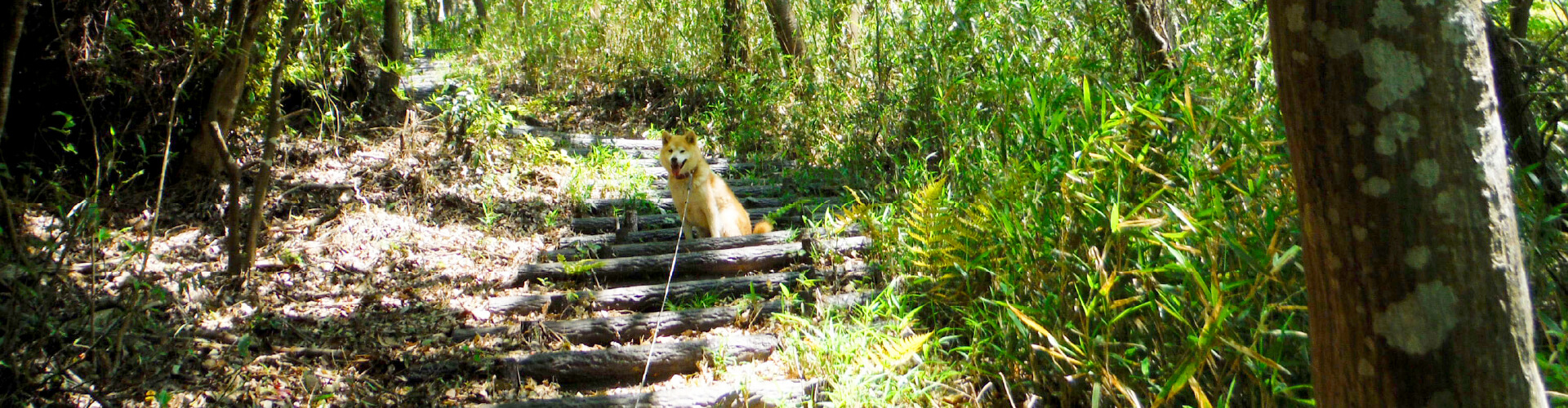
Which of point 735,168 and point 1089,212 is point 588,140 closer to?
point 735,168

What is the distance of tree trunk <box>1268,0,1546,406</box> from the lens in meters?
1.27

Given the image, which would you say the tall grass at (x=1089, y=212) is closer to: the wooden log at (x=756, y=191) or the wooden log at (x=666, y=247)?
the wooden log at (x=666, y=247)

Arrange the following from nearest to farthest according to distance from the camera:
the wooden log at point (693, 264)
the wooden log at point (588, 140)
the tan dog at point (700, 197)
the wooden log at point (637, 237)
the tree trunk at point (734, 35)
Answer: the wooden log at point (693, 264) < the wooden log at point (637, 237) < the tan dog at point (700, 197) < the wooden log at point (588, 140) < the tree trunk at point (734, 35)

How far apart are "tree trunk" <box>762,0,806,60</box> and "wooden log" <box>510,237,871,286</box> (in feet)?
11.3

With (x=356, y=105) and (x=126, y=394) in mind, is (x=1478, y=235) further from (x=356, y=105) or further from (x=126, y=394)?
(x=356, y=105)

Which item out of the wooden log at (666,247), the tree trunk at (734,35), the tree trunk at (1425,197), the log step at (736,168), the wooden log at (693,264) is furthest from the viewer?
the tree trunk at (734,35)

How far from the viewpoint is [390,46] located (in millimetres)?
6797

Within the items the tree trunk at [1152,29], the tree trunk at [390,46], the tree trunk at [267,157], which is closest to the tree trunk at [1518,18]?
the tree trunk at [1152,29]

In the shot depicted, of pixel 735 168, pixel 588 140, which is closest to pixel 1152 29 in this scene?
pixel 735 168

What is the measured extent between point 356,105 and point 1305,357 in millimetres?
6471

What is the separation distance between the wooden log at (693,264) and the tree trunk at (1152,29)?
1742mm

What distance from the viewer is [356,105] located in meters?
6.35

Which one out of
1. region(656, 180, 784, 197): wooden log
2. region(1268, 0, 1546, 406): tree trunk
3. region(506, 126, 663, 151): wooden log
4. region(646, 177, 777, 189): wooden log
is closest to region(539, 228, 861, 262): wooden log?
region(656, 180, 784, 197): wooden log

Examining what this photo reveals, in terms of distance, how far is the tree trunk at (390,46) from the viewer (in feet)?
21.9
